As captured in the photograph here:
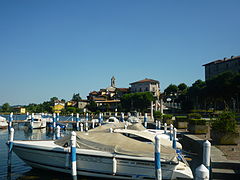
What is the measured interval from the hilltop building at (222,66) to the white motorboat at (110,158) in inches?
3542

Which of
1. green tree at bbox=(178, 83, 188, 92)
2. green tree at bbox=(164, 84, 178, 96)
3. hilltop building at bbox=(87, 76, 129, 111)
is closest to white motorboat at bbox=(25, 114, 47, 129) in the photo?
hilltop building at bbox=(87, 76, 129, 111)

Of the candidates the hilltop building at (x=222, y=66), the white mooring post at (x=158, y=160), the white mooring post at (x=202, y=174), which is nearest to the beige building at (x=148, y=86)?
the hilltop building at (x=222, y=66)

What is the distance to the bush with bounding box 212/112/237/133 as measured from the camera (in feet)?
45.5

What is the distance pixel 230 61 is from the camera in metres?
93.7

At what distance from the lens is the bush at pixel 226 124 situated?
13.9 metres

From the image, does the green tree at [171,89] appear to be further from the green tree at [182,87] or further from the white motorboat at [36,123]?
the white motorboat at [36,123]

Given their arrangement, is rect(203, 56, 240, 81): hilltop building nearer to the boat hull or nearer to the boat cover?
the boat cover

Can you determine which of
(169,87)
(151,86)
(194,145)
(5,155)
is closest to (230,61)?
Answer: (169,87)

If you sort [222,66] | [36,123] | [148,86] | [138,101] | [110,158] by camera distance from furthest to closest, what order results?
[148,86], [222,66], [138,101], [36,123], [110,158]

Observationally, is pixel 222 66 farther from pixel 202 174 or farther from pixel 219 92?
pixel 202 174

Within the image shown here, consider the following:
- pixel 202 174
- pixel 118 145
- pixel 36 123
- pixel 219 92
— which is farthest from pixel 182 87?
pixel 202 174

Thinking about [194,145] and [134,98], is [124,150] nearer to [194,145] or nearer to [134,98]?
[194,145]

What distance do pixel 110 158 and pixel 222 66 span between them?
9829 centimetres

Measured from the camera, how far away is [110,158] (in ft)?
34.9
